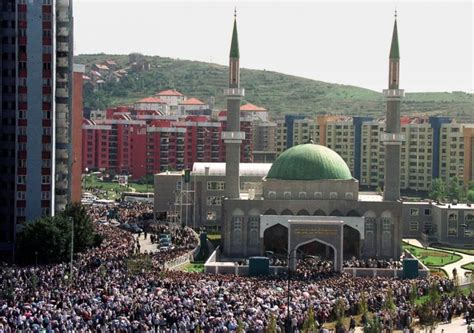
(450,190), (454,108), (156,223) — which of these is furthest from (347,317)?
(454,108)

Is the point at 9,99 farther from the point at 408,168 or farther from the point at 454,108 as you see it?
the point at 454,108

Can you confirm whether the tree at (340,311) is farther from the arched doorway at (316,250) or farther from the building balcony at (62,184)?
the building balcony at (62,184)

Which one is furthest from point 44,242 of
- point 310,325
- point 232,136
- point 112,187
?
point 112,187

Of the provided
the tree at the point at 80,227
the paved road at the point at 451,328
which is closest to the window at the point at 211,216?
the tree at the point at 80,227

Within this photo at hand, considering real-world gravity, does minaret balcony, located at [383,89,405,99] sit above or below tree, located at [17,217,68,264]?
above

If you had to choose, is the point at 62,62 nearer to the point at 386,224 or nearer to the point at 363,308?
the point at 386,224

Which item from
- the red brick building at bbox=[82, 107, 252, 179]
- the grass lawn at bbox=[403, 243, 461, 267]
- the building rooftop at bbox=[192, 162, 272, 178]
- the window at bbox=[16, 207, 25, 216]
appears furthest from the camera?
the red brick building at bbox=[82, 107, 252, 179]

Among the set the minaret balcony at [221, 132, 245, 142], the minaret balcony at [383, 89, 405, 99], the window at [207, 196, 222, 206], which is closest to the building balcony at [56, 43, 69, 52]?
the minaret balcony at [221, 132, 245, 142]

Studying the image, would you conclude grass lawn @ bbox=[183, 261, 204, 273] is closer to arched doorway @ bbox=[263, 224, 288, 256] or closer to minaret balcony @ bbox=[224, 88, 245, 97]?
arched doorway @ bbox=[263, 224, 288, 256]
